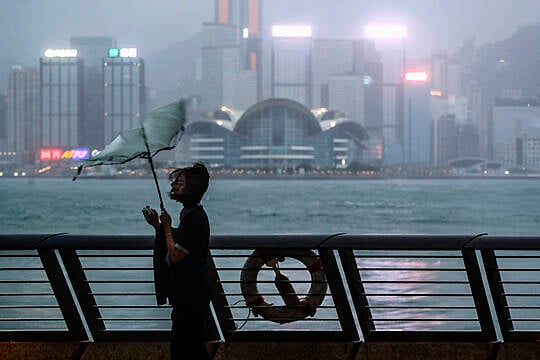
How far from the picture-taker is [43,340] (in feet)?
26.5

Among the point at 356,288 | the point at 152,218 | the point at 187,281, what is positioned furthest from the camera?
the point at 356,288

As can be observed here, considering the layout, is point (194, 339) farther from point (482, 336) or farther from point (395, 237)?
point (482, 336)

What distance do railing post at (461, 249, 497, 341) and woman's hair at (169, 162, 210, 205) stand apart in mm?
1737

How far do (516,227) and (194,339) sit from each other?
293 feet

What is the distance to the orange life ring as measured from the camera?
7625 millimetres

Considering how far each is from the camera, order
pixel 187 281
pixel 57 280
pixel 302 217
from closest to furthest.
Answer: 1. pixel 187 281
2. pixel 57 280
3. pixel 302 217

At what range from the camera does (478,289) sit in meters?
7.53

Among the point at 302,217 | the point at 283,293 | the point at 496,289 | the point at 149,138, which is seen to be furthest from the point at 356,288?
the point at 302,217

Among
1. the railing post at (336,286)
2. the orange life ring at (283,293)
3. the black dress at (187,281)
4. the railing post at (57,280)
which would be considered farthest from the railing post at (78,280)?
the railing post at (336,286)

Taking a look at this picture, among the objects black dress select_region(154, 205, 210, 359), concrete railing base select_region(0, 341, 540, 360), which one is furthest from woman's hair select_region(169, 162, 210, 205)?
concrete railing base select_region(0, 341, 540, 360)

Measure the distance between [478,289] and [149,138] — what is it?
2.32m

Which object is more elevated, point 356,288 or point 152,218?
point 152,218

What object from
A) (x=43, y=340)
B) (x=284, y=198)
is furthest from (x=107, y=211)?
(x=43, y=340)

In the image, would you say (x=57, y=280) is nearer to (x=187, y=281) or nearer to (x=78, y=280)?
(x=78, y=280)
